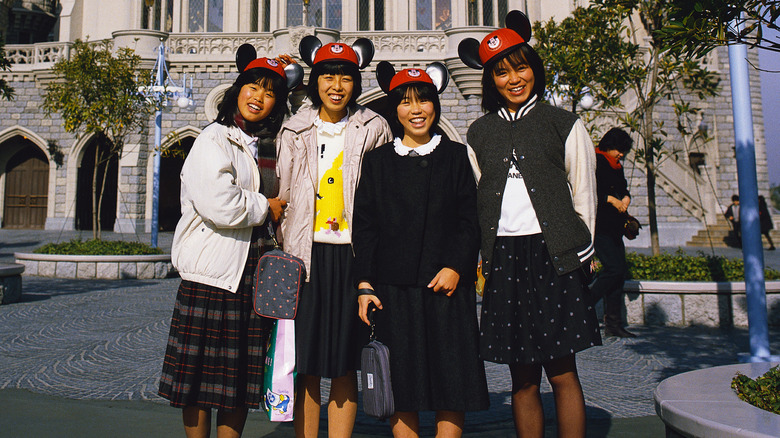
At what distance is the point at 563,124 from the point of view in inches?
94.0

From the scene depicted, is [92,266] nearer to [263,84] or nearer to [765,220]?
[263,84]

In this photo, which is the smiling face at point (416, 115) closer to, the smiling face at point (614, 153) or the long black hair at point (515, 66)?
the long black hair at point (515, 66)

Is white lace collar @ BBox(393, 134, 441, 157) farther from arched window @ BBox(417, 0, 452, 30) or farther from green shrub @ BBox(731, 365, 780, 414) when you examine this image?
arched window @ BBox(417, 0, 452, 30)

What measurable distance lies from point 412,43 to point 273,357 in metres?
16.3

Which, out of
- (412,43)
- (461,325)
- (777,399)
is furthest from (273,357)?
(412,43)

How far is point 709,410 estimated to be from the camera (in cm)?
187

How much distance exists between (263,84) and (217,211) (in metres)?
0.64

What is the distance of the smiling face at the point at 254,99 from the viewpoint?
2.56 metres

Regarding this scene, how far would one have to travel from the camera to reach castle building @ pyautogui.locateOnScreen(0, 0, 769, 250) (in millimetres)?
17406

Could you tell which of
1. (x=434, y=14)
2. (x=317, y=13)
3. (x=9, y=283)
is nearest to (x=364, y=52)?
(x=9, y=283)

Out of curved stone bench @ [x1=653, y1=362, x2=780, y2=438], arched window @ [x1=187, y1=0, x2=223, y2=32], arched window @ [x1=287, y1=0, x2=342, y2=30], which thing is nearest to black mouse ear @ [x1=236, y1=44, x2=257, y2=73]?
curved stone bench @ [x1=653, y1=362, x2=780, y2=438]

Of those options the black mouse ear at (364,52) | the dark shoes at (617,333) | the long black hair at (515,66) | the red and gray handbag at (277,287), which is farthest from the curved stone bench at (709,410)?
the dark shoes at (617,333)

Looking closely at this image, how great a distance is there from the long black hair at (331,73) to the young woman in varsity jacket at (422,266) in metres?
0.25

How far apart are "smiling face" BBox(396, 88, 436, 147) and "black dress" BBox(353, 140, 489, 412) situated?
0.09 m
